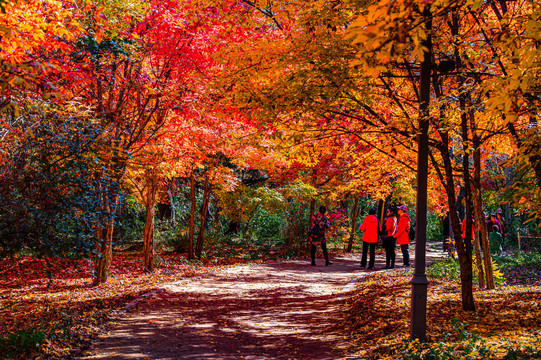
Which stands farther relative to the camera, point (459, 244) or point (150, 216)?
point (150, 216)

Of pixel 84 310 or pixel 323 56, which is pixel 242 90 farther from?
pixel 84 310

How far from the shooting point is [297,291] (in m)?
10.1

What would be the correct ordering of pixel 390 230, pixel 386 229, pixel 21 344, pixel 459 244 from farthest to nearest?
pixel 386 229 → pixel 390 230 → pixel 459 244 → pixel 21 344

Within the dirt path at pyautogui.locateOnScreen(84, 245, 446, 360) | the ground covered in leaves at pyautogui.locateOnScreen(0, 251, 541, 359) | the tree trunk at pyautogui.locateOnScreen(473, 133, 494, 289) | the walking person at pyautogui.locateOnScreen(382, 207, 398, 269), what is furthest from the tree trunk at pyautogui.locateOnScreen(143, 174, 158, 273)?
the tree trunk at pyautogui.locateOnScreen(473, 133, 494, 289)

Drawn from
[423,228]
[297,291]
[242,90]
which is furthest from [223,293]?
[423,228]

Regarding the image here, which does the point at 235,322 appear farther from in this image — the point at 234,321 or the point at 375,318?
the point at 375,318

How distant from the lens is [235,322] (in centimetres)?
718

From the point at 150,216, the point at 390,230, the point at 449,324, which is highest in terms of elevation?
the point at 150,216

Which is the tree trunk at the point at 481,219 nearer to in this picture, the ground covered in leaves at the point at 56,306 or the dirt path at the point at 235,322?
the dirt path at the point at 235,322

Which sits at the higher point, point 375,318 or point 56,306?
point 375,318

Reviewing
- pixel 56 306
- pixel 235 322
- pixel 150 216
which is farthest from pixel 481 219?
pixel 150 216

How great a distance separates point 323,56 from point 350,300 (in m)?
4.81

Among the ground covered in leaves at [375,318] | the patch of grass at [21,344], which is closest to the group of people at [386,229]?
the ground covered in leaves at [375,318]

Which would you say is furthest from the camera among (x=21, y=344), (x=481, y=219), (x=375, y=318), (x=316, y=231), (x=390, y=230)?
(x=316, y=231)
